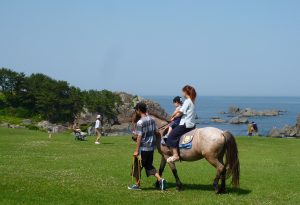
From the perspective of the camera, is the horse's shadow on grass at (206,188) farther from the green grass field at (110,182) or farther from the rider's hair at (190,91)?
the rider's hair at (190,91)

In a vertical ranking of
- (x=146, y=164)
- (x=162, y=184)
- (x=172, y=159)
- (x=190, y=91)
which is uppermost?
(x=190, y=91)

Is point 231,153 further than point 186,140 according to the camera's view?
No

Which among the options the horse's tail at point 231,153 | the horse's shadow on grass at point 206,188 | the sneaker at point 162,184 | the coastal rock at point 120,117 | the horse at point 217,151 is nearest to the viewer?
the horse at point 217,151

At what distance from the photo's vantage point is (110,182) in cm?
1652

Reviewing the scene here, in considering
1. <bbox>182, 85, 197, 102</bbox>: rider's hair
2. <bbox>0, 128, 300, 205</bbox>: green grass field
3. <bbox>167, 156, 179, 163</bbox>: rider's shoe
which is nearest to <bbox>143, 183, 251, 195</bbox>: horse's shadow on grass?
<bbox>0, 128, 300, 205</bbox>: green grass field

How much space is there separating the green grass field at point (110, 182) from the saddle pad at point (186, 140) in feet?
5.14

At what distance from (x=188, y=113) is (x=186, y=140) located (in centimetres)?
94

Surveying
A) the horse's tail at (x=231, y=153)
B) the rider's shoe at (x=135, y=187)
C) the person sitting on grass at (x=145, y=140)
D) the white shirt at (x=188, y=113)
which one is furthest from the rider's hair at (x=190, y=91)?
the rider's shoe at (x=135, y=187)

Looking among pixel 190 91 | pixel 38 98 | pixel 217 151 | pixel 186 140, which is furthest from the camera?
pixel 38 98

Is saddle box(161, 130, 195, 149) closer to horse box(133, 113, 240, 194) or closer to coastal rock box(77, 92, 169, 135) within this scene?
horse box(133, 113, 240, 194)

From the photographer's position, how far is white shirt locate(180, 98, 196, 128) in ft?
49.9

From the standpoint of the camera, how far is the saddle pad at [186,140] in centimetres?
1518

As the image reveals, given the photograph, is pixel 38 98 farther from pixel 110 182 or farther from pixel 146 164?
pixel 146 164

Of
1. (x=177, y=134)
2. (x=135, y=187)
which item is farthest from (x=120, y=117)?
(x=177, y=134)
